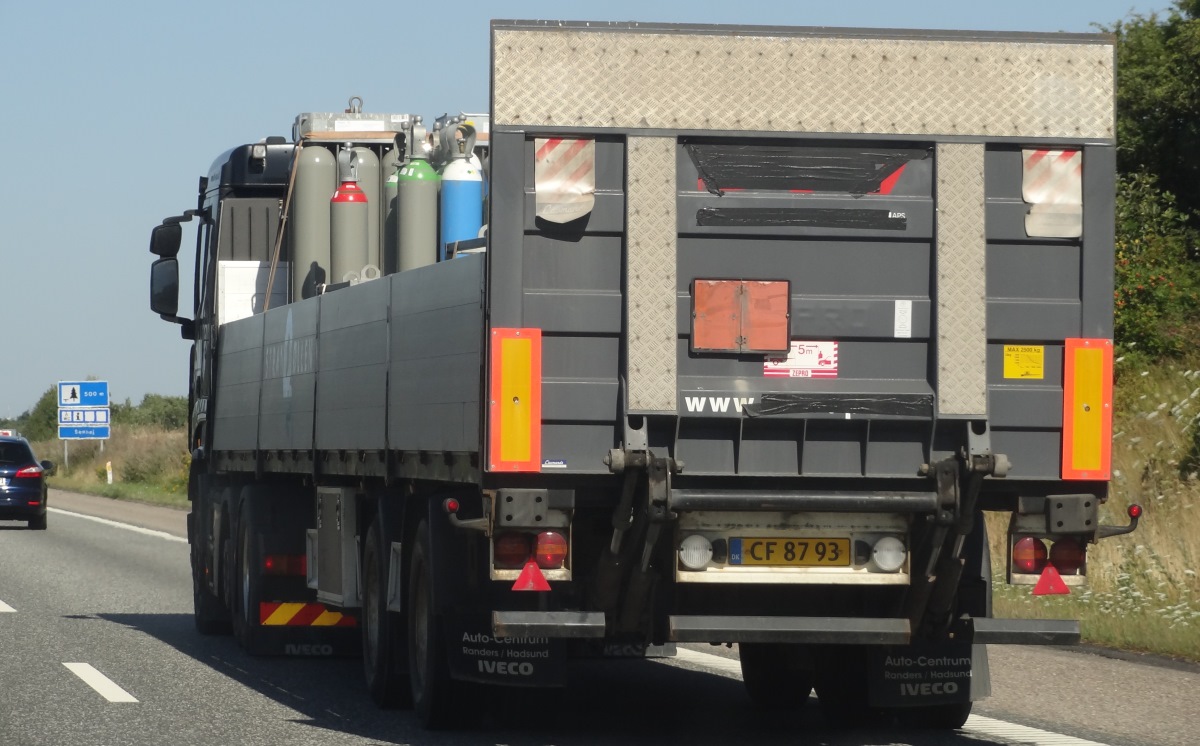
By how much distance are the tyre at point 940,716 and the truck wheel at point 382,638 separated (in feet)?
8.51

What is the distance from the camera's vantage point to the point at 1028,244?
907cm

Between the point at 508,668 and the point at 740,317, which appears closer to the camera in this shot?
the point at 740,317

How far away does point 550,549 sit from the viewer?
29.1 feet

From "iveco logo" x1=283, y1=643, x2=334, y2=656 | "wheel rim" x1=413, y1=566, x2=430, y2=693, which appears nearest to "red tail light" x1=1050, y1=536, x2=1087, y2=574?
"wheel rim" x1=413, y1=566, x2=430, y2=693

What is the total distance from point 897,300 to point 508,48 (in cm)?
199

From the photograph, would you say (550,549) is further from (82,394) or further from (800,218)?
(82,394)

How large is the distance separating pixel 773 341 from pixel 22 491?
27439mm

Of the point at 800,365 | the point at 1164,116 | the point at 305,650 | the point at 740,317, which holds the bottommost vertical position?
the point at 305,650

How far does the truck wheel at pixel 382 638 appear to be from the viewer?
10828 mm

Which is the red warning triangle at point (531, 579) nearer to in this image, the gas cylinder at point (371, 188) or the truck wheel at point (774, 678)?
the truck wheel at point (774, 678)

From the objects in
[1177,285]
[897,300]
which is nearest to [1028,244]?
[897,300]

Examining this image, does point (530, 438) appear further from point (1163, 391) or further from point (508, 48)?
point (1163, 391)

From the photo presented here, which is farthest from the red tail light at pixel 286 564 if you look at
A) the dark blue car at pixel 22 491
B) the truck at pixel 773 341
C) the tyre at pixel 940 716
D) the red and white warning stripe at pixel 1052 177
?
the dark blue car at pixel 22 491

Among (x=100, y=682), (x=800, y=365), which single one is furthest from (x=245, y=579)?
(x=800, y=365)
